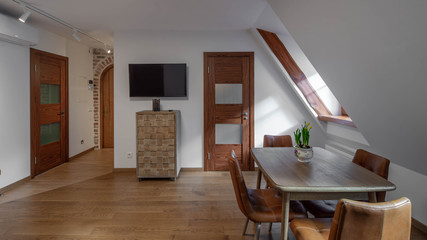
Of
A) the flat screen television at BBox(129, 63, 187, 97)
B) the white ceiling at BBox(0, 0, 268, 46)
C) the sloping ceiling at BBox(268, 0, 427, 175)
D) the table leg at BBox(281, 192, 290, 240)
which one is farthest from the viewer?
the flat screen television at BBox(129, 63, 187, 97)

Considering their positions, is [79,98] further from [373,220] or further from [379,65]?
[373,220]

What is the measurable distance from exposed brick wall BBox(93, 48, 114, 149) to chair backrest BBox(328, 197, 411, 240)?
6445 mm

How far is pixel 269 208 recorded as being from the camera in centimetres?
210

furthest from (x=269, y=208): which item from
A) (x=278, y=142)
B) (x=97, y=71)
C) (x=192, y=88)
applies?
(x=97, y=71)

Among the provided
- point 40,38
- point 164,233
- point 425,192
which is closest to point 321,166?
point 425,192

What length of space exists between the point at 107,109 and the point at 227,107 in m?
3.73

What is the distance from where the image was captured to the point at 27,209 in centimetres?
318

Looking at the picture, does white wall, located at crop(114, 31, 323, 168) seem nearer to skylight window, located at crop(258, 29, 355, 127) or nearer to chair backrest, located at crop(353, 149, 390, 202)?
skylight window, located at crop(258, 29, 355, 127)

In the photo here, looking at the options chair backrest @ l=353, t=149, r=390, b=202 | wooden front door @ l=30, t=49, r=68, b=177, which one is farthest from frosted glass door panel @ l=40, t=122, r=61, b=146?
chair backrest @ l=353, t=149, r=390, b=202

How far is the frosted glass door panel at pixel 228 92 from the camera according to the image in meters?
4.81

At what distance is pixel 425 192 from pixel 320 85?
199 cm

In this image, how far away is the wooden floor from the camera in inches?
104

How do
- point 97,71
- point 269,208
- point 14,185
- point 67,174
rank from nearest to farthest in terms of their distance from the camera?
point 269,208 < point 14,185 < point 67,174 < point 97,71

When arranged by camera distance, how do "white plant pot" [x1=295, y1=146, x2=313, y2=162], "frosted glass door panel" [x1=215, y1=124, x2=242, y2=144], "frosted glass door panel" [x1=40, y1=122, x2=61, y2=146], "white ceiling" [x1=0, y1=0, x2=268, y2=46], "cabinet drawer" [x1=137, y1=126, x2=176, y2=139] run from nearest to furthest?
"white plant pot" [x1=295, y1=146, x2=313, y2=162] < "white ceiling" [x1=0, y1=0, x2=268, y2=46] < "cabinet drawer" [x1=137, y1=126, x2=176, y2=139] < "frosted glass door panel" [x1=40, y1=122, x2=61, y2=146] < "frosted glass door panel" [x1=215, y1=124, x2=242, y2=144]
